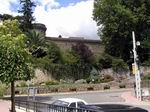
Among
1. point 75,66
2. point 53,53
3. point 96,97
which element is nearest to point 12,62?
point 96,97

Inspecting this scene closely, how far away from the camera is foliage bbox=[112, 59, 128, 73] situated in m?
75.0

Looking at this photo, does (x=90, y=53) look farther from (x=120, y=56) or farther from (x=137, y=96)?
(x=137, y=96)

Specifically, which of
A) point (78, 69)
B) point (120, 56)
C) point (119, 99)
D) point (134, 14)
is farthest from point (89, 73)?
point (119, 99)

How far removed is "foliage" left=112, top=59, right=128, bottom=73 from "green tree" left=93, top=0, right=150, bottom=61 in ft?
13.3

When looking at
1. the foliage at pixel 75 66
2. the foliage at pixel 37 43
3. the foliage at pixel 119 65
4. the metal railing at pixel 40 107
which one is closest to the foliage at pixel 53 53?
the foliage at pixel 37 43

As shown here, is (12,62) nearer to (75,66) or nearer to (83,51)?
(75,66)

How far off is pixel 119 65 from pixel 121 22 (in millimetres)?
7320

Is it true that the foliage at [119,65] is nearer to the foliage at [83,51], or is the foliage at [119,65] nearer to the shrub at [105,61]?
the shrub at [105,61]

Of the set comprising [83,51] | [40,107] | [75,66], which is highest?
[83,51]

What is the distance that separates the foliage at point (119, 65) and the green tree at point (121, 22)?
406cm

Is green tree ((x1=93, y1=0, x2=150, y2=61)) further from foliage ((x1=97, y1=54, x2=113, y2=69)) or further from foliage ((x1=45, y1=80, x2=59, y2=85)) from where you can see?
foliage ((x1=45, y1=80, x2=59, y2=85))

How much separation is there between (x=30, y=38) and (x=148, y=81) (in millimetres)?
19900

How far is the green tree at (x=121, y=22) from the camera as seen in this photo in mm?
76650

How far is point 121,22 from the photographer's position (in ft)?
253
